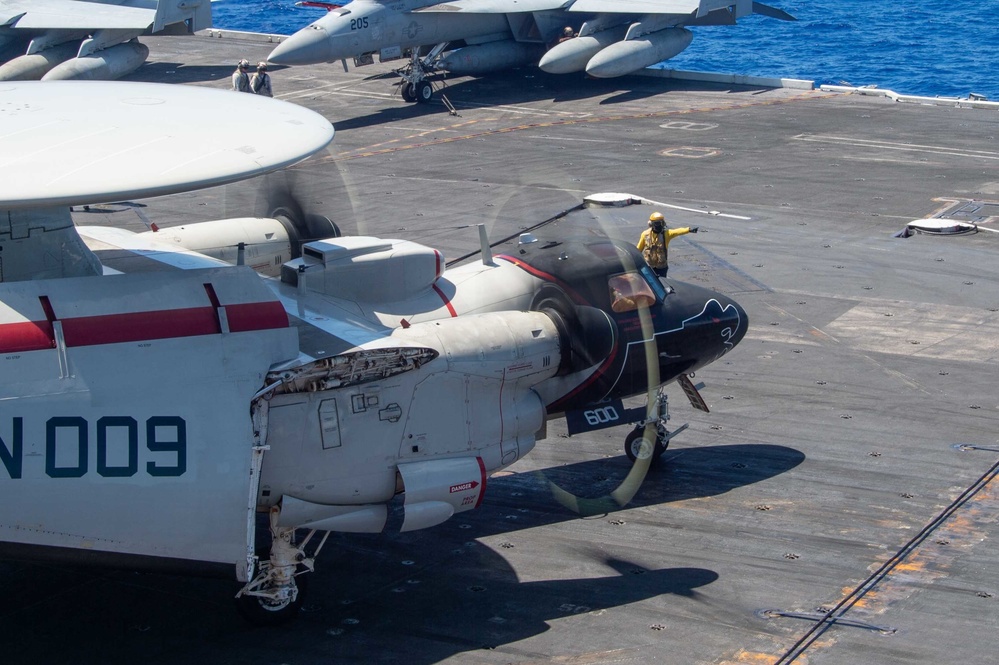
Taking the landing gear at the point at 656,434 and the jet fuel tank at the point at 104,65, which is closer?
the landing gear at the point at 656,434

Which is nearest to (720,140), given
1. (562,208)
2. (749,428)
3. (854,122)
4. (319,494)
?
(854,122)

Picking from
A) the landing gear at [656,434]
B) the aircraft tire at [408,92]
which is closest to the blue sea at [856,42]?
the aircraft tire at [408,92]

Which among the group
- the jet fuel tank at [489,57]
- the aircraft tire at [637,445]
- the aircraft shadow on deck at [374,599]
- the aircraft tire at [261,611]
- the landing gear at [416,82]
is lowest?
the aircraft shadow on deck at [374,599]

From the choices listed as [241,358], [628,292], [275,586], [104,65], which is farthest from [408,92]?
[275,586]

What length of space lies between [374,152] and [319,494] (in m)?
27.4

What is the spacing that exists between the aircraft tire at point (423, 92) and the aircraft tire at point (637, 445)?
1246 inches

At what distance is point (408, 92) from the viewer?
46.8 metres

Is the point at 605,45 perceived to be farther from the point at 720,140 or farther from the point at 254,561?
the point at 254,561

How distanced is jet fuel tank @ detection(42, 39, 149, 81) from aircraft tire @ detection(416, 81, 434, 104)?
41.4 feet

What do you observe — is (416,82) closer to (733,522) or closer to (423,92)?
(423,92)

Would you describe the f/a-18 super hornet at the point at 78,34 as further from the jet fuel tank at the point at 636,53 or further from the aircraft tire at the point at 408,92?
the jet fuel tank at the point at 636,53

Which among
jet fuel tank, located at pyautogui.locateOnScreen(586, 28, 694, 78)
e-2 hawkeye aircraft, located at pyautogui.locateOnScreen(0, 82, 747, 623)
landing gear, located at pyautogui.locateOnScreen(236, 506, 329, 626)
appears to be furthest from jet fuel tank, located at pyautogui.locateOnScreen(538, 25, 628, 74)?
landing gear, located at pyautogui.locateOnScreen(236, 506, 329, 626)

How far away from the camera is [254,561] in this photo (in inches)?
490

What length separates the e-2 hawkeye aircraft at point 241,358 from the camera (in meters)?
11.7
